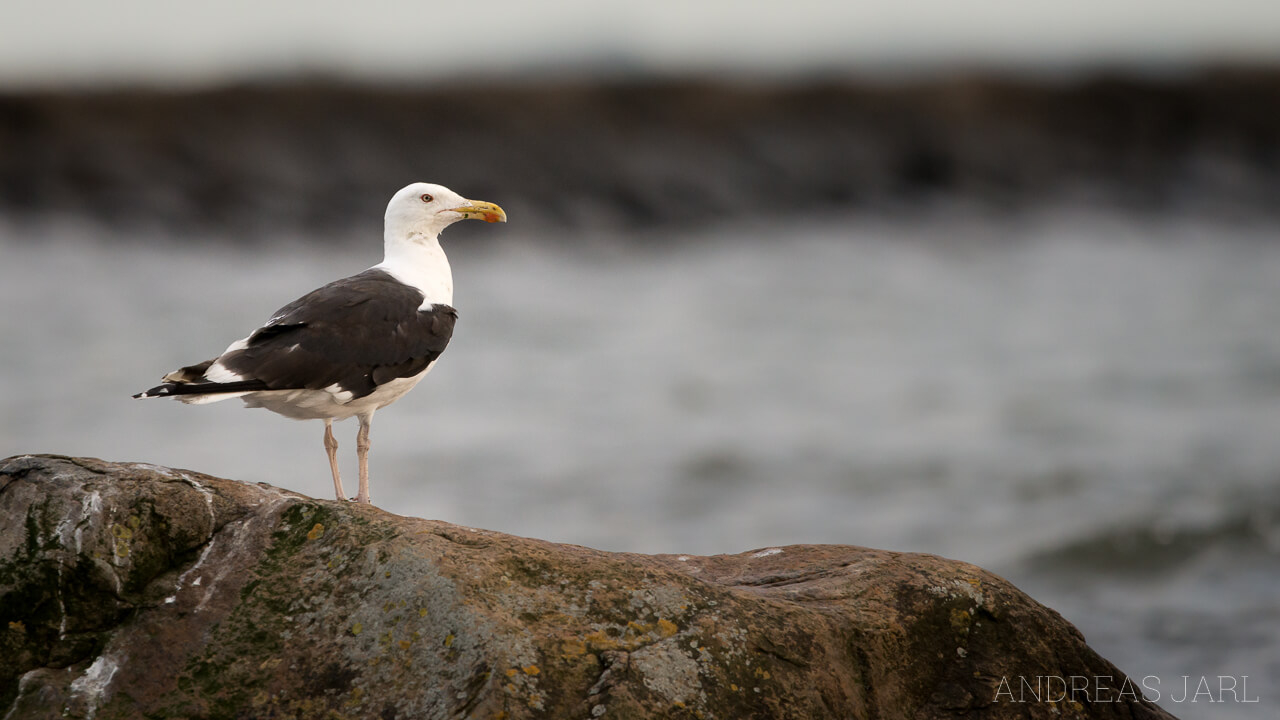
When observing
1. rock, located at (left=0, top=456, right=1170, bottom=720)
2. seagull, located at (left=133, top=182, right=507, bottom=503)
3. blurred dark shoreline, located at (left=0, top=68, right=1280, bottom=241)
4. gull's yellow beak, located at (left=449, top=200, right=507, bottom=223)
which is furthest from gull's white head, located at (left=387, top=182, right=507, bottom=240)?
blurred dark shoreline, located at (left=0, top=68, right=1280, bottom=241)

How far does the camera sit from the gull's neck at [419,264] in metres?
7.22

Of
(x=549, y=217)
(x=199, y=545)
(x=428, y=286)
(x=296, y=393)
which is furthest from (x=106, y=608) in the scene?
(x=549, y=217)

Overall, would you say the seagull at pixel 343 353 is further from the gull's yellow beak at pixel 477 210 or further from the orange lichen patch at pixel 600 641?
the orange lichen patch at pixel 600 641

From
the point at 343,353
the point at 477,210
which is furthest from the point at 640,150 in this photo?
the point at 343,353

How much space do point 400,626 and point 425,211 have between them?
355 cm

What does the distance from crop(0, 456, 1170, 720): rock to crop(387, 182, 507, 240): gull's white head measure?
2674mm

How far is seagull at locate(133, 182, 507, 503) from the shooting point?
19.3ft

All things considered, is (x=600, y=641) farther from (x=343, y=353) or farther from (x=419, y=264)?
(x=419, y=264)

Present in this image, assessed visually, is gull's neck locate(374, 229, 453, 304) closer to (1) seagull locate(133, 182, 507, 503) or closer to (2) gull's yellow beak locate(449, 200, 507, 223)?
(1) seagull locate(133, 182, 507, 503)

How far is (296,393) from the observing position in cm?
616

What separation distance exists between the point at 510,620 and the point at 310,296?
2.74 metres

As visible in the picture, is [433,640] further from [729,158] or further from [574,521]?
[729,158]

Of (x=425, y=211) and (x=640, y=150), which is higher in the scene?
(x=640, y=150)

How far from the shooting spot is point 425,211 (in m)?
7.52
